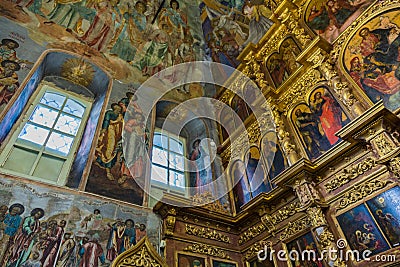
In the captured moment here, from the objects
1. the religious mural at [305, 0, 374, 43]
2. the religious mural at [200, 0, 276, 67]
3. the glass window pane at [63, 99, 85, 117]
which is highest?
the religious mural at [200, 0, 276, 67]

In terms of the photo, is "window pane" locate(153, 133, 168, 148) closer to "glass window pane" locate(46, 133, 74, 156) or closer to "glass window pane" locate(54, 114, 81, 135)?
"glass window pane" locate(54, 114, 81, 135)

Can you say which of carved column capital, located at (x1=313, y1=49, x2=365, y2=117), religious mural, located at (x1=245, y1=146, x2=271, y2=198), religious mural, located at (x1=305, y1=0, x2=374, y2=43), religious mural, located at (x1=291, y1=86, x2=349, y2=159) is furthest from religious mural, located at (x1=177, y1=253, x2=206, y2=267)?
religious mural, located at (x1=305, y1=0, x2=374, y2=43)

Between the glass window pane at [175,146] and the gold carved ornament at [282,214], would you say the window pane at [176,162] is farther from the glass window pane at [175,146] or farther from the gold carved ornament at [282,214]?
the gold carved ornament at [282,214]

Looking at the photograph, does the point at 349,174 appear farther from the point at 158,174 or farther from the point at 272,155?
the point at 158,174

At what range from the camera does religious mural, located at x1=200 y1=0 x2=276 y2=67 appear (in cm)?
895

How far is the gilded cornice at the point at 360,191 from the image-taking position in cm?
424

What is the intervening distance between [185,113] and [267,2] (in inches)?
191

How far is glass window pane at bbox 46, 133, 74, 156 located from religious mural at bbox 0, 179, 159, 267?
1.55 meters

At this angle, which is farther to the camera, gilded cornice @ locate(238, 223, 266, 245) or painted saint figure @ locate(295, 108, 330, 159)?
gilded cornice @ locate(238, 223, 266, 245)

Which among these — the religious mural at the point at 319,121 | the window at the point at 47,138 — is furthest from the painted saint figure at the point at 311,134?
the window at the point at 47,138

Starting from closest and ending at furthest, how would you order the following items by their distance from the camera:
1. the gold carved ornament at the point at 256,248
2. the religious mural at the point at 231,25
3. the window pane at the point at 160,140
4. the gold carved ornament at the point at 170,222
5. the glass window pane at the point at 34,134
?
the gold carved ornament at the point at 170,222 → the gold carved ornament at the point at 256,248 → the glass window pane at the point at 34,134 → the window pane at the point at 160,140 → the religious mural at the point at 231,25

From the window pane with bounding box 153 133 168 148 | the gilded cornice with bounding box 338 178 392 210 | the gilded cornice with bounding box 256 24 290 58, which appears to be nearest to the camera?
the gilded cornice with bounding box 338 178 392 210

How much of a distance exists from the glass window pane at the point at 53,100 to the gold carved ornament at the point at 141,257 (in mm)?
4619

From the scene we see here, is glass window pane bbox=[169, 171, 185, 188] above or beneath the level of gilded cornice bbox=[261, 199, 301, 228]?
above
